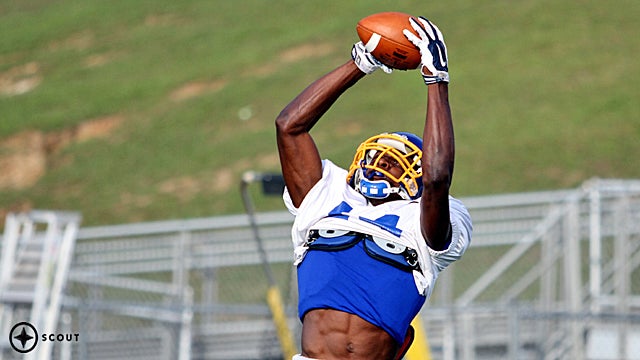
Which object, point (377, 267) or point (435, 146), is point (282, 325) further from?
point (435, 146)

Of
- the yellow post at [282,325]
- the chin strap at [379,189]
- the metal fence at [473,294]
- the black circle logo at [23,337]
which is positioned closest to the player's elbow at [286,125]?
the chin strap at [379,189]

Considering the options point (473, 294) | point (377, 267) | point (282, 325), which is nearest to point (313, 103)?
point (377, 267)

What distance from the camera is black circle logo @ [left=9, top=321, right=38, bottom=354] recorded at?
970 cm

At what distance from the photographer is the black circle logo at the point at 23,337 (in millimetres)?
9698

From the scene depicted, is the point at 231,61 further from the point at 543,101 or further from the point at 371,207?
the point at 371,207

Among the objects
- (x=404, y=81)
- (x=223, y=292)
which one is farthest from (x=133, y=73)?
(x=223, y=292)

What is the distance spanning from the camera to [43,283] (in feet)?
33.8

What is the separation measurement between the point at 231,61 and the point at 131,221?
8.96 meters

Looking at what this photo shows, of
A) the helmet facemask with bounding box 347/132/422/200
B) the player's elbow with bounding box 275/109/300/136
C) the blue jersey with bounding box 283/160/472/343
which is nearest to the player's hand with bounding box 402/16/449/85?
→ the helmet facemask with bounding box 347/132/422/200

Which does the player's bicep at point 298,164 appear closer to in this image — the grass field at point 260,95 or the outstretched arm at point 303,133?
the outstretched arm at point 303,133

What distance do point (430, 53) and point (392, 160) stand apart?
52 centimetres

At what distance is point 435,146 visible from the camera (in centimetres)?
452

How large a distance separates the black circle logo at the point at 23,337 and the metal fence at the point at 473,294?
1.55 ft

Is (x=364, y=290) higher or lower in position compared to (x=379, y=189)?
lower
